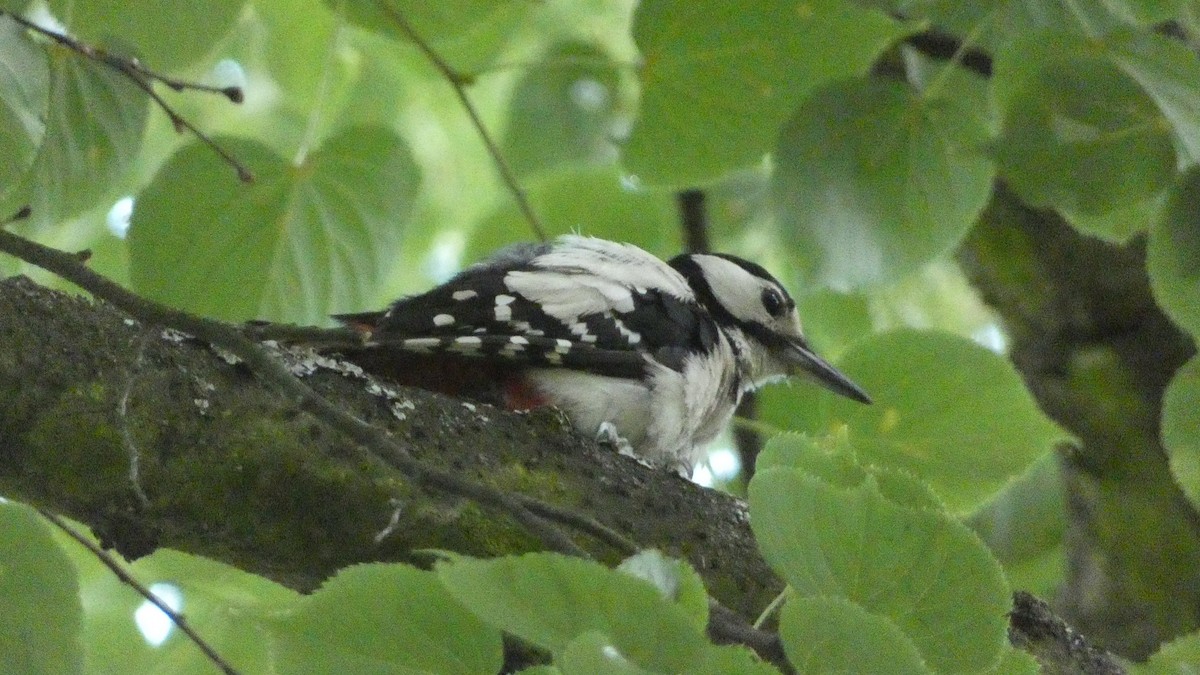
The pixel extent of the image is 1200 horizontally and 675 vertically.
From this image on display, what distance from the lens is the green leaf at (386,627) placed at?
132 centimetres

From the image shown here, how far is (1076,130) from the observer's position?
2410mm

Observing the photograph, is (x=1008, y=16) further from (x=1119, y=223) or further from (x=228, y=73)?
(x=228, y=73)

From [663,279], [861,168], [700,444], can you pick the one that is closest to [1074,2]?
[861,168]

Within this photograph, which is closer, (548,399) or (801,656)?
(801,656)

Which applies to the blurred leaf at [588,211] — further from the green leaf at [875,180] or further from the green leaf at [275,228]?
the green leaf at [875,180]

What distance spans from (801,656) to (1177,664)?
0.78 metres

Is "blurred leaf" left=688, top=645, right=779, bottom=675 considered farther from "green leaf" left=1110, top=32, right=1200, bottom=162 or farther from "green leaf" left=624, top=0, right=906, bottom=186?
"green leaf" left=624, top=0, right=906, bottom=186

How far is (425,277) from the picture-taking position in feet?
20.6

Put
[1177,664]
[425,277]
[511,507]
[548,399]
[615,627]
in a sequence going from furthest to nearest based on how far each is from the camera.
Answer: [425,277] < [548,399] < [1177,664] < [511,507] < [615,627]

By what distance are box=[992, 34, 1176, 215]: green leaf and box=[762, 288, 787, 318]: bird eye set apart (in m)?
0.95

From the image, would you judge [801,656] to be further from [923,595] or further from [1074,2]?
[1074,2]

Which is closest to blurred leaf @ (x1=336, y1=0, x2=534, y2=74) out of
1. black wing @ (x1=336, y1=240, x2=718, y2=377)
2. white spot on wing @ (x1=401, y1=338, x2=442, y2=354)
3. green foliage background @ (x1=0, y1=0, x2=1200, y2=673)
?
green foliage background @ (x1=0, y1=0, x2=1200, y2=673)

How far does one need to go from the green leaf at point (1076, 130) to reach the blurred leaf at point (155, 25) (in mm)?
1410

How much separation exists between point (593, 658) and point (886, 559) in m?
0.40
